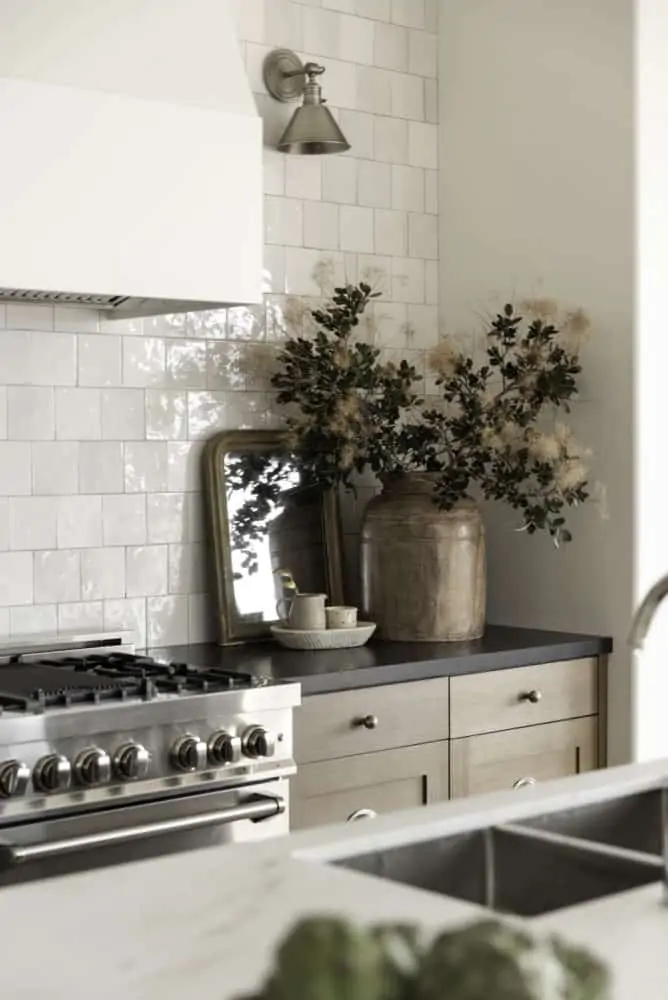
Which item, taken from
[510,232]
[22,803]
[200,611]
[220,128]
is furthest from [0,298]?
[510,232]

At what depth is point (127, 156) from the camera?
10.7ft

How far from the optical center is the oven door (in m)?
2.82

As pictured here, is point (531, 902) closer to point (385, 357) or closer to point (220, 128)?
point (220, 128)

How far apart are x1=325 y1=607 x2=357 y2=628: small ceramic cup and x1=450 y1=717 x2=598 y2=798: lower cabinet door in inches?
17.0

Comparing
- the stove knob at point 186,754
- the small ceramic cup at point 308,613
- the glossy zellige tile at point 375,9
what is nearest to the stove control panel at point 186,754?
the stove knob at point 186,754

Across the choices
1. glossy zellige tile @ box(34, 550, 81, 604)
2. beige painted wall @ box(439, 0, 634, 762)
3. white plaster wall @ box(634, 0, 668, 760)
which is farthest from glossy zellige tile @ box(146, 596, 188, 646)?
white plaster wall @ box(634, 0, 668, 760)

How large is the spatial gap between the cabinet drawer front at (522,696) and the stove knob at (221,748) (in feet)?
2.56

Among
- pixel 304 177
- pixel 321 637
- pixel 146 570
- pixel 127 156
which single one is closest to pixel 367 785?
pixel 321 637

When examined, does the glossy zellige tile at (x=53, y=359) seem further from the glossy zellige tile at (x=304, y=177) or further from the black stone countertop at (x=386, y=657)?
the glossy zellige tile at (x=304, y=177)

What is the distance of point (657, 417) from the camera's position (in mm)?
Answer: 4113

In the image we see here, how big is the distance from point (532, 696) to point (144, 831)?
1.32m

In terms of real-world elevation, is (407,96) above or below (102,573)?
above

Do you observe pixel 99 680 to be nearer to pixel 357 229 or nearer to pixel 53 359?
pixel 53 359

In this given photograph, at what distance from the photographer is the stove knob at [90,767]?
2916 millimetres
